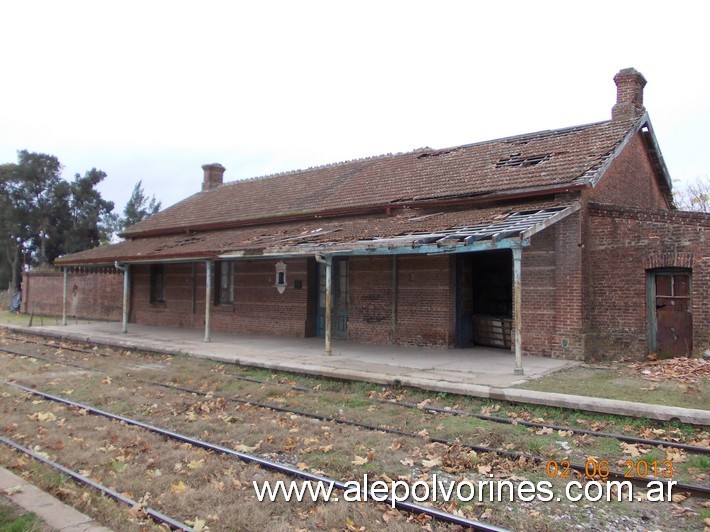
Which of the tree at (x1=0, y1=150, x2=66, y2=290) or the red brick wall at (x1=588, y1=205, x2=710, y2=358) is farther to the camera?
the tree at (x1=0, y1=150, x2=66, y2=290)

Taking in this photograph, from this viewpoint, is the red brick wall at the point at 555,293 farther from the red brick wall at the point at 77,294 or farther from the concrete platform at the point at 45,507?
the red brick wall at the point at 77,294

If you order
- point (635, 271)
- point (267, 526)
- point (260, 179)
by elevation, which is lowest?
point (267, 526)

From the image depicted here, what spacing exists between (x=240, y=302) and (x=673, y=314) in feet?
39.8

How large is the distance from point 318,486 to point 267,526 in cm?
79

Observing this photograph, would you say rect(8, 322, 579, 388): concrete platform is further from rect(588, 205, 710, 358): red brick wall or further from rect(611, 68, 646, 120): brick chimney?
rect(611, 68, 646, 120): brick chimney

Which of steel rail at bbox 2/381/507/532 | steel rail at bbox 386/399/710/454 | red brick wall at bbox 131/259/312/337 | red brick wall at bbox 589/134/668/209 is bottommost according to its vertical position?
steel rail at bbox 2/381/507/532

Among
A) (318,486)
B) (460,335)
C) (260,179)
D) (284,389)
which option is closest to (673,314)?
(460,335)

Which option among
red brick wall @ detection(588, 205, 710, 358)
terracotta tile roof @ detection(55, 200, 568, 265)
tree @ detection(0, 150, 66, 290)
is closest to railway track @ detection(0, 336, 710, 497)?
terracotta tile roof @ detection(55, 200, 568, 265)

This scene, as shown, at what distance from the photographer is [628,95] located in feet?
45.8

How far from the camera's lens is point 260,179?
905 inches

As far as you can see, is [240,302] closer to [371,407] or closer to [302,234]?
[302,234]

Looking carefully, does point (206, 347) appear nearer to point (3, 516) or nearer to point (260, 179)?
point (3, 516)

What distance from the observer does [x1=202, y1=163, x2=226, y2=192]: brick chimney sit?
2528 centimetres

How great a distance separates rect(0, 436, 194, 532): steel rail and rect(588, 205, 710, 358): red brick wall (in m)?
9.34
